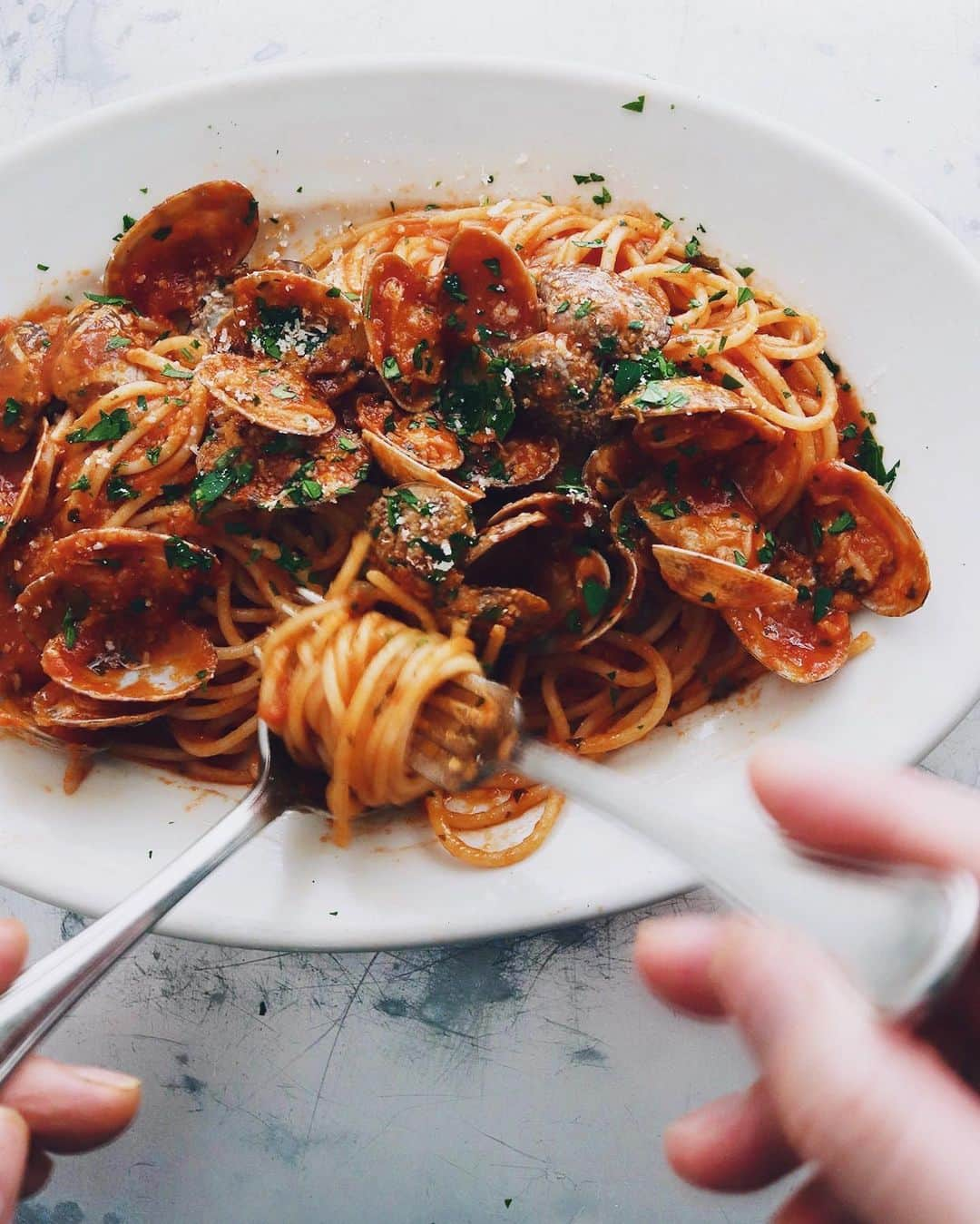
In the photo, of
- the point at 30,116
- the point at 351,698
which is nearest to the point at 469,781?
the point at 351,698

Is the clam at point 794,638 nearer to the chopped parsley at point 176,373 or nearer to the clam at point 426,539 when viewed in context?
the clam at point 426,539

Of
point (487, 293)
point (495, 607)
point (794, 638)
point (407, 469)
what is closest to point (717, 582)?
point (794, 638)

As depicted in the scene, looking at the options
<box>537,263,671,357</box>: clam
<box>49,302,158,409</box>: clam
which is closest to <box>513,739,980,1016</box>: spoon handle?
<box>537,263,671,357</box>: clam

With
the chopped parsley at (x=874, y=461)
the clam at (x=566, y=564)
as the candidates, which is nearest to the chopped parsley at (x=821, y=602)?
the chopped parsley at (x=874, y=461)

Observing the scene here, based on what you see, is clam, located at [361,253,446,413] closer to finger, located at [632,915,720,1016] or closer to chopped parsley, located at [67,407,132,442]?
chopped parsley, located at [67,407,132,442]

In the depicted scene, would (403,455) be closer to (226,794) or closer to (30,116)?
(226,794)
